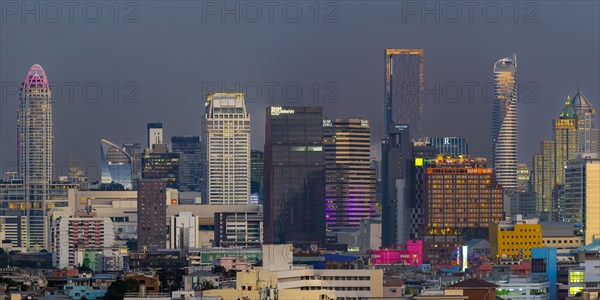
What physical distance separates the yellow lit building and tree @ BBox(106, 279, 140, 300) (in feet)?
232

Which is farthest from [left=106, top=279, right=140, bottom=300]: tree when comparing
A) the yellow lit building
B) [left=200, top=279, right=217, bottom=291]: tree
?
the yellow lit building

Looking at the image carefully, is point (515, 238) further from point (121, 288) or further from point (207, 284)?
point (207, 284)

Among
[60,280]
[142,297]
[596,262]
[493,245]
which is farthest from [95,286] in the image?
[493,245]

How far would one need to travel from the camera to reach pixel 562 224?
19788 centimetres

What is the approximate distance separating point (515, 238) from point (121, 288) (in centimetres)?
8439

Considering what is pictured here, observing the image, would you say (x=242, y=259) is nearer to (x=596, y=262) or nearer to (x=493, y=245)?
(x=493, y=245)

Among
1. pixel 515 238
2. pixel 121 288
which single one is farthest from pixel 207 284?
pixel 515 238

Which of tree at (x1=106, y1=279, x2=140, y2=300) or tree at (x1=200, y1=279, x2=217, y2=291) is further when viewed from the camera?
tree at (x1=106, y1=279, x2=140, y2=300)

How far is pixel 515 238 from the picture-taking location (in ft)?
614

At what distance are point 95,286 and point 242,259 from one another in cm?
5098

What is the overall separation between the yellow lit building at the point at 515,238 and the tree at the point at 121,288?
232ft

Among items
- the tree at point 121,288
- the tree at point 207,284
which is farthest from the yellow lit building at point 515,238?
the tree at point 121,288

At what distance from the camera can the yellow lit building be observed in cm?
18150

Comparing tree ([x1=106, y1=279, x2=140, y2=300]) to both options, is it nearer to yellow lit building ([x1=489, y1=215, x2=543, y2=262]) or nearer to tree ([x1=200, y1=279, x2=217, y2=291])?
tree ([x1=200, y1=279, x2=217, y2=291])
